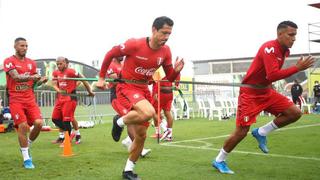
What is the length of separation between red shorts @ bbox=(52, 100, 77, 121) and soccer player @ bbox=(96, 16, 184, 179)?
16.4 ft

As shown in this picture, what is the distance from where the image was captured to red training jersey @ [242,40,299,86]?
5.93 m

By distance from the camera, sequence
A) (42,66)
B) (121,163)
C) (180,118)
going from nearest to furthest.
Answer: (121,163), (180,118), (42,66)

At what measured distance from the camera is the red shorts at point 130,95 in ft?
19.7

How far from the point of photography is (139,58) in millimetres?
6059

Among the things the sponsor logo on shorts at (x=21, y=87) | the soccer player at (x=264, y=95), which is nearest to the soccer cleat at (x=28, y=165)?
the sponsor logo on shorts at (x=21, y=87)

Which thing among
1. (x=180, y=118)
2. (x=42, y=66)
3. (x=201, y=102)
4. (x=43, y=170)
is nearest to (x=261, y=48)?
(x=43, y=170)

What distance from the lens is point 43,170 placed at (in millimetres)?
6918

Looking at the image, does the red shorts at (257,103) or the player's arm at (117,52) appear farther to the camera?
the red shorts at (257,103)

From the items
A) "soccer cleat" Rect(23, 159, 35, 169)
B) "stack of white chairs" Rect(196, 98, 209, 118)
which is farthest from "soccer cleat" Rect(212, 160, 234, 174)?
"stack of white chairs" Rect(196, 98, 209, 118)

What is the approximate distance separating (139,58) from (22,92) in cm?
264

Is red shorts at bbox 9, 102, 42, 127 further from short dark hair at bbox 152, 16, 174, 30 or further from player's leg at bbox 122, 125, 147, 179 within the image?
short dark hair at bbox 152, 16, 174, 30

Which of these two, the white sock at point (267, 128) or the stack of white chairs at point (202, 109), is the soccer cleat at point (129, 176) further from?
the stack of white chairs at point (202, 109)

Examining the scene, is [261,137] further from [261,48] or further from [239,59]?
[239,59]

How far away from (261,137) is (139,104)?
236 centimetres
